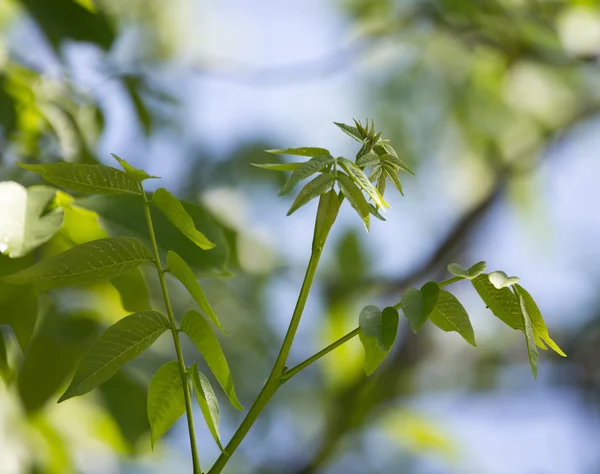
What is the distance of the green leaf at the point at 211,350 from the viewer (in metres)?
0.27

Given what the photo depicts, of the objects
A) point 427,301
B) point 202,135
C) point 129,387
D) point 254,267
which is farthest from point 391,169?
point 202,135

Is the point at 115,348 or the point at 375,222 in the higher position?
the point at 375,222

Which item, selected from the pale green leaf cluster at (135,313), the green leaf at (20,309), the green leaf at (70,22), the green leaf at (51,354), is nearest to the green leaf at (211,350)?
the pale green leaf cluster at (135,313)

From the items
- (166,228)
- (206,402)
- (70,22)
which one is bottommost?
(206,402)

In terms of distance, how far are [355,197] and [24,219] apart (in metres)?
0.16

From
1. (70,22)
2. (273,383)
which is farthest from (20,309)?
(70,22)

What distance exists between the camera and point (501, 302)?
0.91 feet

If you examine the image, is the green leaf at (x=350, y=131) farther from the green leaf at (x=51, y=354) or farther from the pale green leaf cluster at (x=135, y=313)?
the green leaf at (x=51, y=354)

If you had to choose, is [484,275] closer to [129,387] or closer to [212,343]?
[212,343]

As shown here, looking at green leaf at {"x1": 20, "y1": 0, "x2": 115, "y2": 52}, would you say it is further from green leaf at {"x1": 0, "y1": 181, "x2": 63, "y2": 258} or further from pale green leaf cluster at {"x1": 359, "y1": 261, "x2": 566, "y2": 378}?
pale green leaf cluster at {"x1": 359, "y1": 261, "x2": 566, "y2": 378}

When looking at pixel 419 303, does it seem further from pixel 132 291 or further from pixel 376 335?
pixel 132 291

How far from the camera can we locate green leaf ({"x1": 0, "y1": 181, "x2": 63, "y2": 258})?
31 cm

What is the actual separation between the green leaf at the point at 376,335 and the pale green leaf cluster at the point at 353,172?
3 cm

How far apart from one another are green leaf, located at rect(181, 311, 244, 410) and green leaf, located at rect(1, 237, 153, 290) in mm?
33
